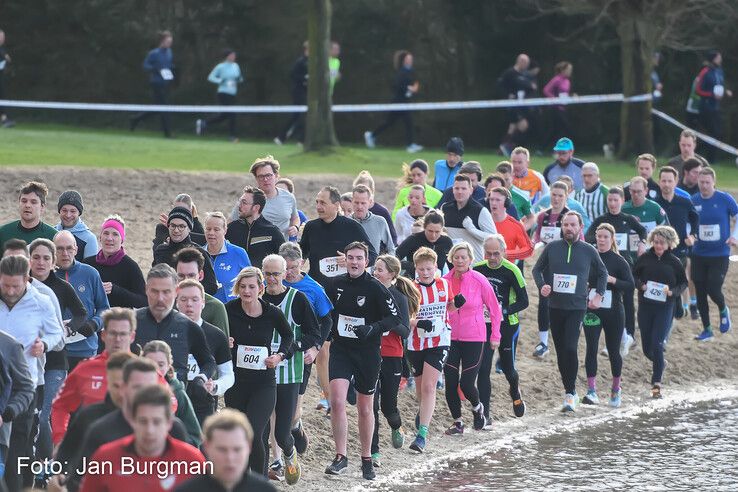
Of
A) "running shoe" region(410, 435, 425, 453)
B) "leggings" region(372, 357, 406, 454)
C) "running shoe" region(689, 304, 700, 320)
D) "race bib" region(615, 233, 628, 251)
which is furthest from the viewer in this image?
"running shoe" region(689, 304, 700, 320)

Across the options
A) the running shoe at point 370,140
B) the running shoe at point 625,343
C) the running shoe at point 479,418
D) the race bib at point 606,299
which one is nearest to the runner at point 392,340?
the running shoe at point 479,418

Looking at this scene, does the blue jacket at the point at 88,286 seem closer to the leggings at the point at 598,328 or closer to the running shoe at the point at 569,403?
the running shoe at the point at 569,403

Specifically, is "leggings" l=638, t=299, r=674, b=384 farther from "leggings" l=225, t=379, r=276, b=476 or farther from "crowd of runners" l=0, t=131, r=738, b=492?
"leggings" l=225, t=379, r=276, b=476

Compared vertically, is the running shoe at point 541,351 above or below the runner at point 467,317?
below

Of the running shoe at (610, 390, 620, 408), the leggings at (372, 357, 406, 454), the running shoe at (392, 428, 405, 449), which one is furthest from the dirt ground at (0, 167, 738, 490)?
the leggings at (372, 357, 406, 454)

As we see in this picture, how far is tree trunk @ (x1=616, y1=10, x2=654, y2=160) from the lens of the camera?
26859mm

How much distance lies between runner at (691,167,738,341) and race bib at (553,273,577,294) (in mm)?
4022

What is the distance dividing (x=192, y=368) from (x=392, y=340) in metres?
3.15

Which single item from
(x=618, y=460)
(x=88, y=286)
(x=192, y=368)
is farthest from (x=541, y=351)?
(x=192, y=368)

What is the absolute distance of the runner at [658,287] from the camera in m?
16.1

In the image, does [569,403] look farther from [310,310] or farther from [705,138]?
[705,138]

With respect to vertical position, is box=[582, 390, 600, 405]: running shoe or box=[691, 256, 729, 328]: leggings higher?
box=[691, 256, 729, 328]: leggings

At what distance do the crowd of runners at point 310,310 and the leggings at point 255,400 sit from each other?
1 centimetres

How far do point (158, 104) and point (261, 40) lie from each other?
2737 mm
